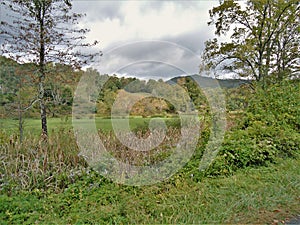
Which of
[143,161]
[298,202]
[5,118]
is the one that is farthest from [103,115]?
[298,202]

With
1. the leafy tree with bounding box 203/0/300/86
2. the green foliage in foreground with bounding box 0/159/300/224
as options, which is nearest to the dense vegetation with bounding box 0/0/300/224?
the green foliage in foreground with bounding box 0/159/300/224

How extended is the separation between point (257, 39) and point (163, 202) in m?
12.0

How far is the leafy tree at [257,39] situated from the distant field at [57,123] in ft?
28.1

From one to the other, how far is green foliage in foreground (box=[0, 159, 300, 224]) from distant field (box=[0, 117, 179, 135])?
1680 millimetres

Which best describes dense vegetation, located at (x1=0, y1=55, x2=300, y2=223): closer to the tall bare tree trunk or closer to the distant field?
the distant field

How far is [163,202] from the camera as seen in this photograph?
311 centimetres

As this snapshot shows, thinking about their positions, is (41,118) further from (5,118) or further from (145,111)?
(145,111)

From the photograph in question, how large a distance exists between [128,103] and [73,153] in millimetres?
1581

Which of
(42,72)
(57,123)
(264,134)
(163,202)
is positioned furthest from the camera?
(57,123)

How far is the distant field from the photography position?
210 inches

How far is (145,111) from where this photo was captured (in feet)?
19.1

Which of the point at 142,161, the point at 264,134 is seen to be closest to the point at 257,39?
the point at 264,134

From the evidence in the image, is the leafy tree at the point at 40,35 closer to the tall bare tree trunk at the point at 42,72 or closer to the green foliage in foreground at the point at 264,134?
the tall bare tree trunk at the point at 42,72

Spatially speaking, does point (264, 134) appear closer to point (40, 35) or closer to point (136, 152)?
point (136, 152)
